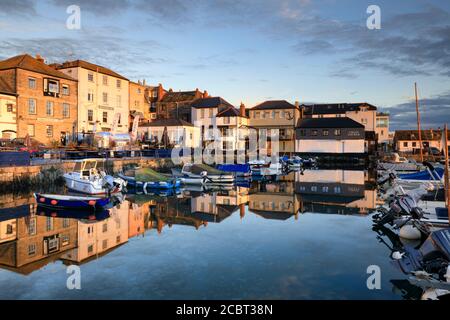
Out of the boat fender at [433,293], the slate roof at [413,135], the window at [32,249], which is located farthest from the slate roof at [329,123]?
the boat fender at [433,293]

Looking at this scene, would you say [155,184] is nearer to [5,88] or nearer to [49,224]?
[49,224]

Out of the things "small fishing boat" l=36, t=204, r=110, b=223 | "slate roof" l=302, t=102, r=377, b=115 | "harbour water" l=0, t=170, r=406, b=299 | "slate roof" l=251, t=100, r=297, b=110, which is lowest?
"harbour water" l=0, t=170, r=406, b=299

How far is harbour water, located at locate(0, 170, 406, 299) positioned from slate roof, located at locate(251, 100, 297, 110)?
47.4 meters

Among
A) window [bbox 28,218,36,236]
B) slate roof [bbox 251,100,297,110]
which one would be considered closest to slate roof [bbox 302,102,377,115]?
slate roof [bbox 251,100,297,110]

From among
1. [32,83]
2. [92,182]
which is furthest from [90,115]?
[92,182]

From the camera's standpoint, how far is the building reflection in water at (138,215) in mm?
13727

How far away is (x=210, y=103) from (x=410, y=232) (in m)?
57.6

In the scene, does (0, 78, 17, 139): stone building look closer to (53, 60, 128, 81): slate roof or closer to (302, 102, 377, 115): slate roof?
(53, 60, 128, 81): slate roof

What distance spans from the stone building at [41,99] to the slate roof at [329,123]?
141 ft

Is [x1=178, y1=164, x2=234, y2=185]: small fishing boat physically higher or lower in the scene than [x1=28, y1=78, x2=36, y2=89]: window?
lower

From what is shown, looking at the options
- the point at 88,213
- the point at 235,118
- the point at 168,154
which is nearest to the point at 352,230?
the point at 88,213

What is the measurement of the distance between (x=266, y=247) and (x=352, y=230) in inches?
217

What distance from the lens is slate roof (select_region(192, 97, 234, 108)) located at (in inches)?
2704

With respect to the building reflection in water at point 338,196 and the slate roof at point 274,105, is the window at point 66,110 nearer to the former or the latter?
the building reflection in water at point 338,196
